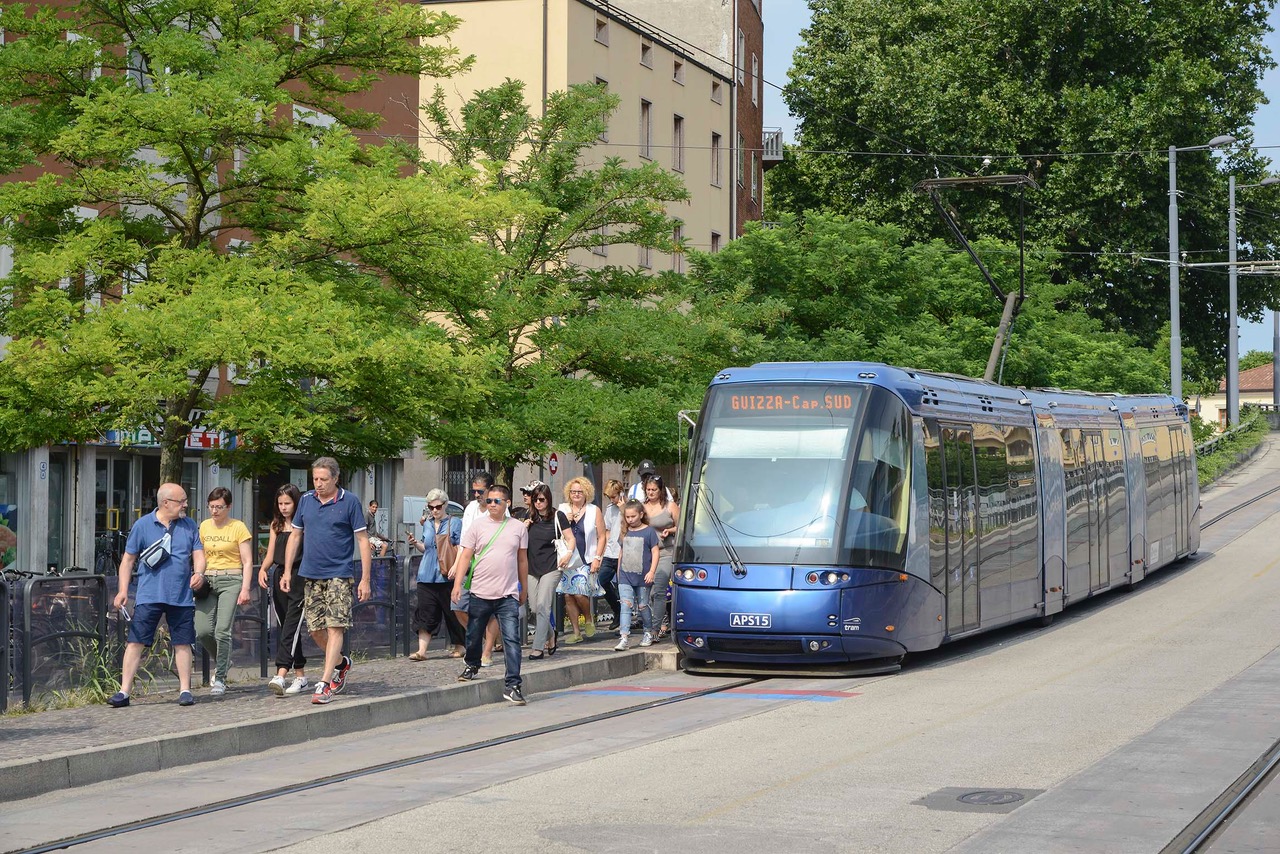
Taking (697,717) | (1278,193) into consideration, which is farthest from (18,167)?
(1278,193)

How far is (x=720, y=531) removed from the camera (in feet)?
52.4

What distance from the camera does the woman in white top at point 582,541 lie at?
17.6 metres

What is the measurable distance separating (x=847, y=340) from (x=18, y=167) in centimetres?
2076

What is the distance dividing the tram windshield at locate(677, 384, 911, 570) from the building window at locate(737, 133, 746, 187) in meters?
38.9

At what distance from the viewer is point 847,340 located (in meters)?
Result: 34.6

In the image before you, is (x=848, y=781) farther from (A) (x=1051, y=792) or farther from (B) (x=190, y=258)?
(B) (x=190, y=258)

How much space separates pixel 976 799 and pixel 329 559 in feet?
18.9

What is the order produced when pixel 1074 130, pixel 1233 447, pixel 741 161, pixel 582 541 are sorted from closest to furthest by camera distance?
pixel 582 541 < pixel 1074 130 < pixel 741 161 < pixel 1233 447

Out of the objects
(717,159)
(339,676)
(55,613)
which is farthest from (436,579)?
(717,159)

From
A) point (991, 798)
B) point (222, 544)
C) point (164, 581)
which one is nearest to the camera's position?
point (991, 798)

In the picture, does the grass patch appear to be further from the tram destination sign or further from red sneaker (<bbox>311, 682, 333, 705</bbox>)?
red sneaker (<bbox>311, 682, 333, 705</bbox>)

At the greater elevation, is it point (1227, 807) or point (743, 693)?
point (1227, 807)

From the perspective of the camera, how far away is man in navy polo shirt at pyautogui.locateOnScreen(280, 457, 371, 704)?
12.8 m

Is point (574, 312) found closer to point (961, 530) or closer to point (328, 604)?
point (961, 530)
